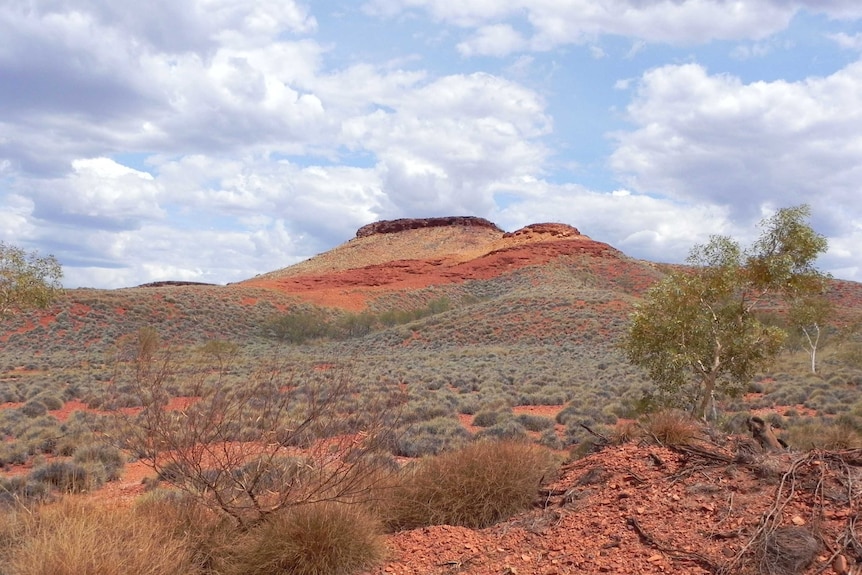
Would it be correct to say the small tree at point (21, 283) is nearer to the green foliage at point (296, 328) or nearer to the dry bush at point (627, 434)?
the dry bush at point (627, 434)

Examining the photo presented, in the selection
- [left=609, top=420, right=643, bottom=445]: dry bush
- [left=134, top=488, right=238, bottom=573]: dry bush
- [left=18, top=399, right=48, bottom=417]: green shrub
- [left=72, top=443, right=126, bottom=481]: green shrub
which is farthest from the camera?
[left=18, top=399, right=48, bottom=417]: green shrub

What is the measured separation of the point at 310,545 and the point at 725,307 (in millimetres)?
9629

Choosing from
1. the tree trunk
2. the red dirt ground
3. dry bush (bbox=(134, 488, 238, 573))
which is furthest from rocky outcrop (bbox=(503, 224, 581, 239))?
dry bush (bbox=(134, 488, 238, 573))

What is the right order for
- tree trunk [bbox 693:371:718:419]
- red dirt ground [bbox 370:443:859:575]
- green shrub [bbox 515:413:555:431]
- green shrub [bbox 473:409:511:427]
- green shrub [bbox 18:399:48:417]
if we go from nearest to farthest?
red dirt ground [bbox 370:443:859:575] → tree trunk [bbox 693:371:718:419] → green shrub [bbox 515:413:555:431] → green shrub [bbox 473:409:511:427] → green shrub [bbox 18:399:48:417]

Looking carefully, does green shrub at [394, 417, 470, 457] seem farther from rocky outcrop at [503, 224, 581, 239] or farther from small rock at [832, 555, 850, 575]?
rocky outcrop at [503, 224, 581, 239]

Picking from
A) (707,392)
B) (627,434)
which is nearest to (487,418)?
(707,392)

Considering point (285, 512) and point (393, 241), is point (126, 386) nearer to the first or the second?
point (285, 512)

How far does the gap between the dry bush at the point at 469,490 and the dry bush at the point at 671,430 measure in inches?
50.7

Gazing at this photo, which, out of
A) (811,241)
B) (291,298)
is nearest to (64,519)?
(811,241)

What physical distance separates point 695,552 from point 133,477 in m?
10.4

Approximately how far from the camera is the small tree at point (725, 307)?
12258 millimetres

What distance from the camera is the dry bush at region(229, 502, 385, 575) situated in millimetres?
Result: 6090

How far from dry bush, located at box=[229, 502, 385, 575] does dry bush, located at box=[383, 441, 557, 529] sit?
1.03m

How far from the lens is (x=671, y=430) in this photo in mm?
7305
